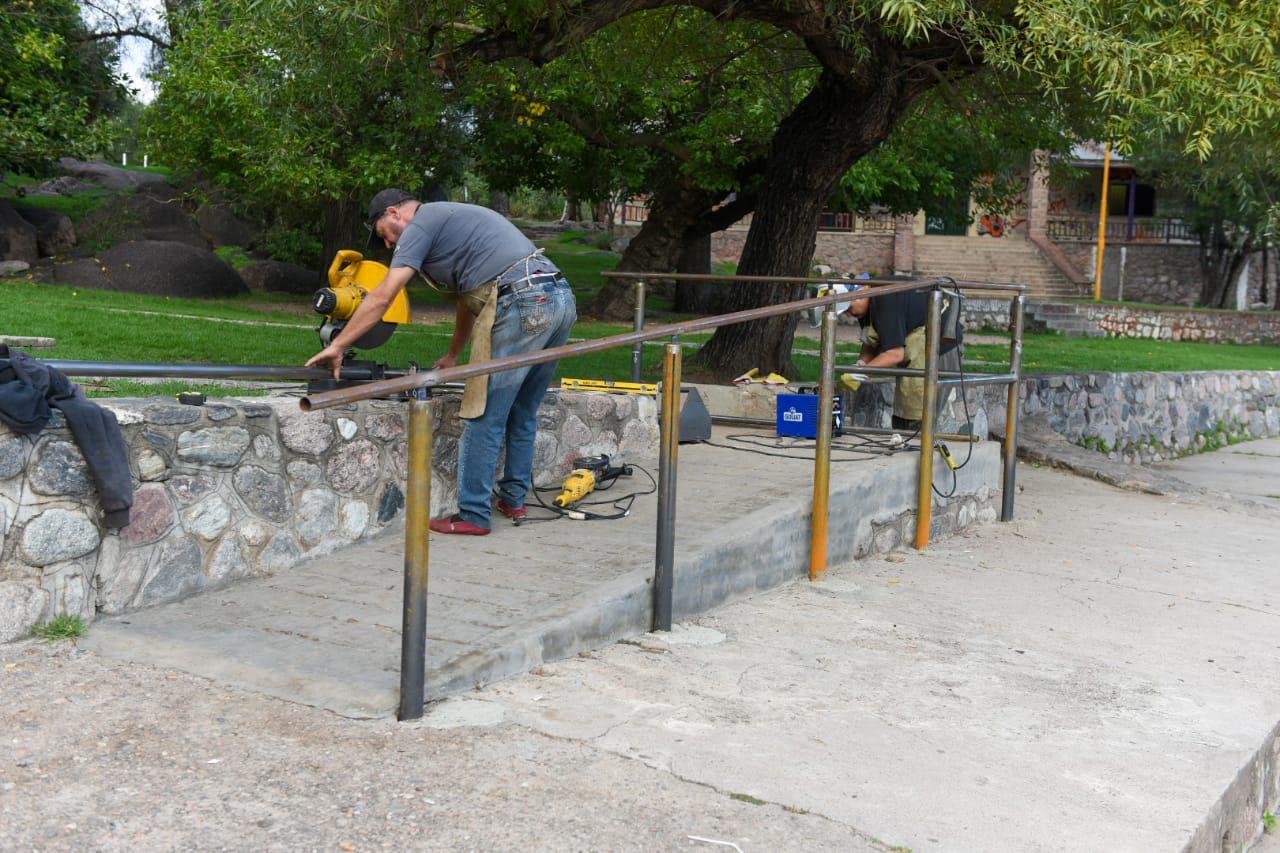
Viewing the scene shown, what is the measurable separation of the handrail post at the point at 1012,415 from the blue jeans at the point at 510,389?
3.75 meters

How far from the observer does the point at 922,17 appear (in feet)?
25.0

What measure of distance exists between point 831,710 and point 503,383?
2076mm

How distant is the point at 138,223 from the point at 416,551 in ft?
74.9

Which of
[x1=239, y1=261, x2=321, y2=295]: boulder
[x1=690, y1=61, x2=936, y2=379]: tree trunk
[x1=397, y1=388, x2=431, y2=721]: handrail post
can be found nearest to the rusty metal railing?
[x1=397, y1=388, x2=431, y2=721]: handrail post

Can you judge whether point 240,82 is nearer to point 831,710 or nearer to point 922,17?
point 922,17

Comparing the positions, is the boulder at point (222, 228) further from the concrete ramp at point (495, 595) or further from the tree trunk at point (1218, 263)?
the tree trunk at point (1218, 263)

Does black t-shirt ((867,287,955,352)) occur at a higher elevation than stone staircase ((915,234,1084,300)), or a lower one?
lower

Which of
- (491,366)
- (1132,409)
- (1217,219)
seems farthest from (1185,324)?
(491,366)

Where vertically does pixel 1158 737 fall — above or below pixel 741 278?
below

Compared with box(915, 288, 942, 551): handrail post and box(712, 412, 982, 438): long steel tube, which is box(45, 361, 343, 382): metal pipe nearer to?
box(915, 288, 942, 551): handrail post

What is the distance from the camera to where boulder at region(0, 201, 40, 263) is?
22031 mm

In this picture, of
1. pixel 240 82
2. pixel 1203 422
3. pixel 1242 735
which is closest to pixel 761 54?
pixel 240 82

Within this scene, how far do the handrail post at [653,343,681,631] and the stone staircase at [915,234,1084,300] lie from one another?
31884mm

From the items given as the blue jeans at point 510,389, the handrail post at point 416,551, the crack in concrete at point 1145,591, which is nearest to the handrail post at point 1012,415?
the crack in concrete at point 1145,591
